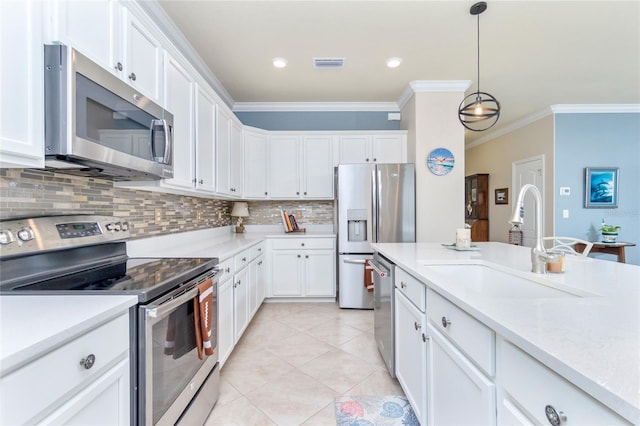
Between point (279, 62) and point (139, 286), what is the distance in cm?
253

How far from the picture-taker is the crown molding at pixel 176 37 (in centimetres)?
199

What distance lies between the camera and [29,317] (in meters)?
0.77

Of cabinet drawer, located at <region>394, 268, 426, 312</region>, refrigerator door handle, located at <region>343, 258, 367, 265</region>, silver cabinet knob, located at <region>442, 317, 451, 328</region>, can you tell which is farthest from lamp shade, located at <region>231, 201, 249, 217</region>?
silver cabinet knob, located at <region>442, 317, 451, 328</region>

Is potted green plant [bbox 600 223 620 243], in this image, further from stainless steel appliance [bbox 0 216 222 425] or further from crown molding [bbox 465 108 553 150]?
stainless steel appliance [bbox 0 216 222 425]

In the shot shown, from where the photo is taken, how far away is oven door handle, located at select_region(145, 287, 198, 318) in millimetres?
1026

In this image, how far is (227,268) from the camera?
207cm

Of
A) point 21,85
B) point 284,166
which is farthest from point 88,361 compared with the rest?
point 284,166

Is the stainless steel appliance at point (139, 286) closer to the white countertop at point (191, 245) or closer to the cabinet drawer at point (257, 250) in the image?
the white countertop at point (191, 245)

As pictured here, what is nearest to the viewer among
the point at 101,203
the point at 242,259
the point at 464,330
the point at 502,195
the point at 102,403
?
the point at 102,403

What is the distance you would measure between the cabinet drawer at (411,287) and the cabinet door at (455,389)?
0.45ft

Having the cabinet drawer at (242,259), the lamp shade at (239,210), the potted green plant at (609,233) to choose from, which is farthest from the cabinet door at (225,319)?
the potted green plant at (609,233)

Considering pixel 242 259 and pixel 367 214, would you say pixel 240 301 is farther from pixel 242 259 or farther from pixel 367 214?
pixel 367 214

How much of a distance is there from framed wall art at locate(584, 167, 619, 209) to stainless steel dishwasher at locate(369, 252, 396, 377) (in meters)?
4.13

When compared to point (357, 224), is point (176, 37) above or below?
above
